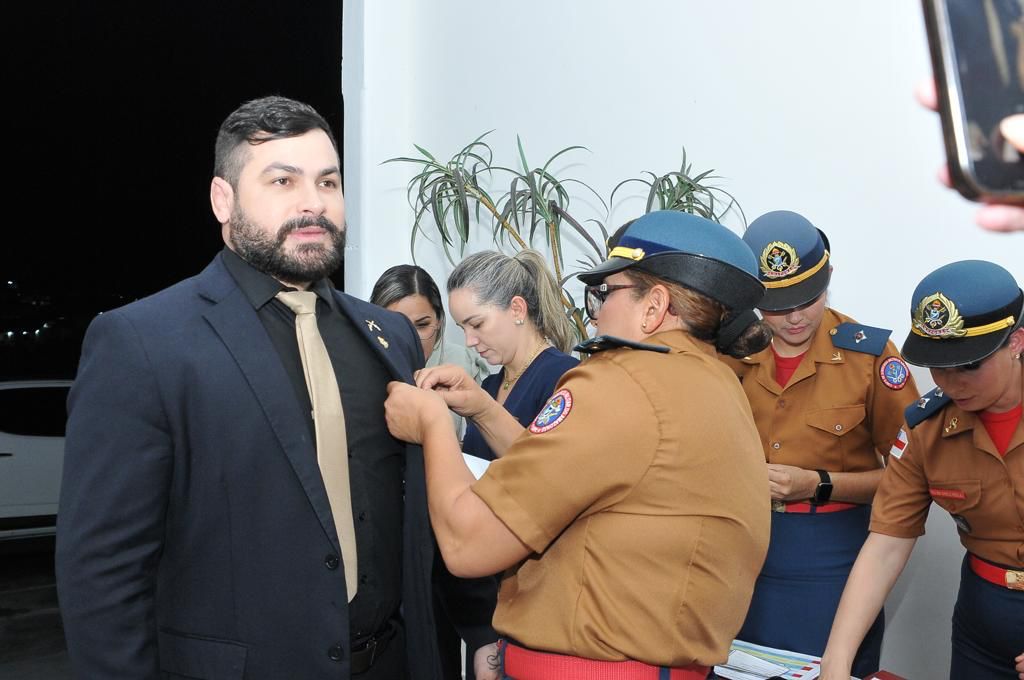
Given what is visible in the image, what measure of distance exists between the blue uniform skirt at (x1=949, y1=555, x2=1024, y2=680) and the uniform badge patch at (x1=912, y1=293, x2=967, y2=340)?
1.64 ft

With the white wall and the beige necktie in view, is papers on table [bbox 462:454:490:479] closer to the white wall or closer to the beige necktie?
the beige necktie

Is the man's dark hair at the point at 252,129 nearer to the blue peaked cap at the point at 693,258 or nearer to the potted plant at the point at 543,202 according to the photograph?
the blue peaked cap at the point at 693,258

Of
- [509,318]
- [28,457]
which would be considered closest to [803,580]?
[509,318]

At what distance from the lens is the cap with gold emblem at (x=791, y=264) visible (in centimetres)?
211

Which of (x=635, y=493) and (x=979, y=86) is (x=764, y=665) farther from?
(x=979, y=86)

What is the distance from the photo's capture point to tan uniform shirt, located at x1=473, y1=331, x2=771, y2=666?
1.21 metres

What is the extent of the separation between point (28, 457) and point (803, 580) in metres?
4.31

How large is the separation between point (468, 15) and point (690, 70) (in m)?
1.43

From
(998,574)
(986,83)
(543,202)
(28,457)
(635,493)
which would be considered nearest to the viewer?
(986,83)

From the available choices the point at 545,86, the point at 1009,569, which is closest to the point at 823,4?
the point at 545,86

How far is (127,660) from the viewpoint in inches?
49.6

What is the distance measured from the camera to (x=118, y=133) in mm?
5043

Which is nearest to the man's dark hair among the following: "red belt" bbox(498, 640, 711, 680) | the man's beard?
the man's beard

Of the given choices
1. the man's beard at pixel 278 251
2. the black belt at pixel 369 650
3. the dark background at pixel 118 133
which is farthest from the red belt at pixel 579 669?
the dark background at pixel 118 133
